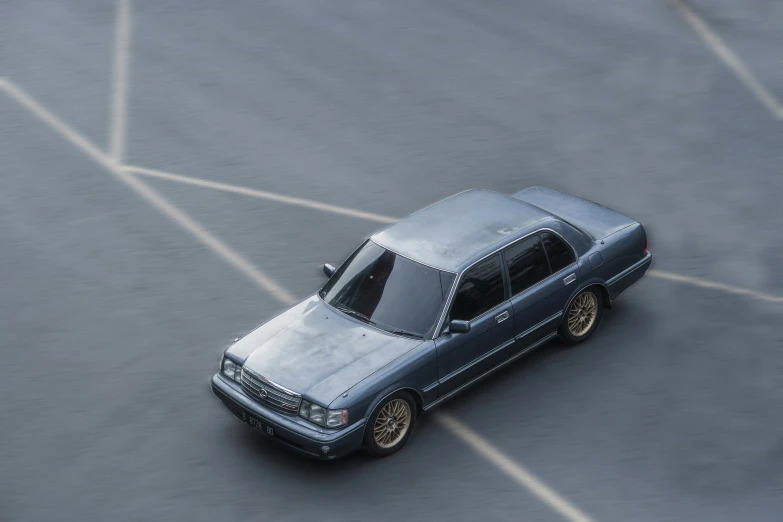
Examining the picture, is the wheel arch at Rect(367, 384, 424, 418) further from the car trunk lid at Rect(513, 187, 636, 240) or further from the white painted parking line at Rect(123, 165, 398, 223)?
the white painted parking line at Rect(123, 165, 398, 223)

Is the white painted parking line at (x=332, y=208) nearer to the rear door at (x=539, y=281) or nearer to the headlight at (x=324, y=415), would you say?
the rear door at (x=539, y=281)

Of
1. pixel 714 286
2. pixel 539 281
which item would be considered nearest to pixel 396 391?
pixel 539 281

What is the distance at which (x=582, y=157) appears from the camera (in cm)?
1558

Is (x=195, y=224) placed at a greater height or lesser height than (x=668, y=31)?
lesser

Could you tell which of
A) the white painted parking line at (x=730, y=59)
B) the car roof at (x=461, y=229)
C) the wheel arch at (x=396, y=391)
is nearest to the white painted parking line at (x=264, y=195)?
the car roof at (x=461, y=229)

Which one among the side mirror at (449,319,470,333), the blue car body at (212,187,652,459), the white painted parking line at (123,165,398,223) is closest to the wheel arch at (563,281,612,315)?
the blue car body at (212,187,652,459)

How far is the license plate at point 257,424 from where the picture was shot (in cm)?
1016

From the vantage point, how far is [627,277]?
12281mm

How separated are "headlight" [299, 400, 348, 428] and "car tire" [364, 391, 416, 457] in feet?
0.92

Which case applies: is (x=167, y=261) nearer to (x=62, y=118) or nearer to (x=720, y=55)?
(x=62, y=118)

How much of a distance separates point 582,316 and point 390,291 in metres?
2.25

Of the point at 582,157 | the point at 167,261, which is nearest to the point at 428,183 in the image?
the point at 582,157

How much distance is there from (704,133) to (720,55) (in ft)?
8.68

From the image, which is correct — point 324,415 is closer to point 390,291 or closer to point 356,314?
point 356,314
